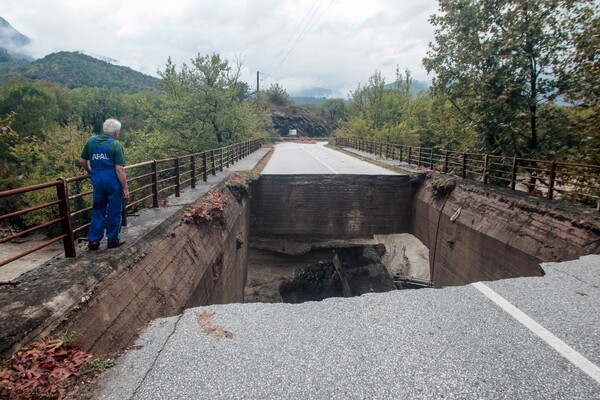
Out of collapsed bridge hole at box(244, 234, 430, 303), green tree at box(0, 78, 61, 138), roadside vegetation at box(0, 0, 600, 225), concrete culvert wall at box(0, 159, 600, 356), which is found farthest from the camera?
green tree at box(0, 78, 61, 138)

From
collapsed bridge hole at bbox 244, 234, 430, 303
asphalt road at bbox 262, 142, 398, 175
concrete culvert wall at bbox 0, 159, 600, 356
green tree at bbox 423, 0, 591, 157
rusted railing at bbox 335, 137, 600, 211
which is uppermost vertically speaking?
green tree at bbox 423, 0, 591, 157

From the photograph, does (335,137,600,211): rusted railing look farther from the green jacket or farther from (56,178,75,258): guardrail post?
(56,178,75,258): guardrail post

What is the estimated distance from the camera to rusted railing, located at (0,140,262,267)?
3.87m

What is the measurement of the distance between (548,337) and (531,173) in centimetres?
801

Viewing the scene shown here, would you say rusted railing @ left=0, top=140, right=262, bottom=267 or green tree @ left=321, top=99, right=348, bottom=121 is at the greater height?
green tree @ left=321, top=99, right=348, bottom=121

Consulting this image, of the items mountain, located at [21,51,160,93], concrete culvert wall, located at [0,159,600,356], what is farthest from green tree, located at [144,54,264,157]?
mountain, located at [21,51,160,93]

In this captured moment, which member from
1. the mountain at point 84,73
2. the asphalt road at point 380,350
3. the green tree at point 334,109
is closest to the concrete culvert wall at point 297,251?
the asphalt road at point 380,350

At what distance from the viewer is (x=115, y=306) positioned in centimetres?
403

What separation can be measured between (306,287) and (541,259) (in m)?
10.2

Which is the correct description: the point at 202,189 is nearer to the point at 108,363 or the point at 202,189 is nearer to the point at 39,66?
the point at 108,363

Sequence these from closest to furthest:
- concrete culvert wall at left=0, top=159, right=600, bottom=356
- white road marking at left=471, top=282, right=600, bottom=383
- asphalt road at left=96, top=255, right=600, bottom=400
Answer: asphalt road at left=96, top=255, right=600, bottom=400, white road marking at left=471, top=282, right=600, bottom=383, concrete culvert wall at left=0, top=159, right=600, bottom=356

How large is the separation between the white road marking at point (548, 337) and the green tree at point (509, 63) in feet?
28.5

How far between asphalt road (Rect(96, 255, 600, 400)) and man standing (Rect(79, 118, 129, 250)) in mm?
1791

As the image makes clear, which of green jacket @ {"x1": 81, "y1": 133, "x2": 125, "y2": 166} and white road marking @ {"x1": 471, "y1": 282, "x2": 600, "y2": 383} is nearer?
white road marking @ {"x1": 471, "y1": 282, "x2": 600, "y2": 383}
